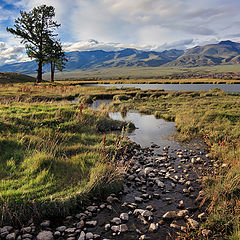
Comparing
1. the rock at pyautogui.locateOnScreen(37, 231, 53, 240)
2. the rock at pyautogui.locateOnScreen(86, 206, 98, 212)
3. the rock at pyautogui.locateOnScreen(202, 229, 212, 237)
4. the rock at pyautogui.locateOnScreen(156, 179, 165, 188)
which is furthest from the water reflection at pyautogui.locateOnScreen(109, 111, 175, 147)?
the rock at pyautogui.locateOnScreen(37, 231, 53, 240)

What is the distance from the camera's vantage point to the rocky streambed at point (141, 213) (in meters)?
5.26

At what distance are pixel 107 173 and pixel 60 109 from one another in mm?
9623

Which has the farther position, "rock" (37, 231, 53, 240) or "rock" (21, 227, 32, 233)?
"rock" (21, 227, 32, 233)

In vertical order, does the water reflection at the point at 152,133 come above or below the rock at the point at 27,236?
above

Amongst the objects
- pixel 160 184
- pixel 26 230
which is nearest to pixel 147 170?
pixel 160 184

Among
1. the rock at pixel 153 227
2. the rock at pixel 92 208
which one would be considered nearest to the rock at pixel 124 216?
the rock at pixel 153 227

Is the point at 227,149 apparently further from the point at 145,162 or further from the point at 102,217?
the point at 102,217

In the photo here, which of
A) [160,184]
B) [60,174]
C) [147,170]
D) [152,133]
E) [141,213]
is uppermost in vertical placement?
[60,174]

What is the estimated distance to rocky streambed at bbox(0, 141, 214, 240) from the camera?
17.3 ft

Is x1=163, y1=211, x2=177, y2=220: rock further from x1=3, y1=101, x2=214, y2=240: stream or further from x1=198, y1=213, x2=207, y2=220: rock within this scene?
x1=198, y1=213, x2=207, y2=220: rock

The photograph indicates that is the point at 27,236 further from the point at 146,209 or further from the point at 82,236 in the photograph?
the point at 146,209

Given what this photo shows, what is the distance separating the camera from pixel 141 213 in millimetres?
6078

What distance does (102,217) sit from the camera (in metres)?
6.04

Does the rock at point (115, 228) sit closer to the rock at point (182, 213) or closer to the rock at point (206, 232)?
the rock at point (182, 213)
